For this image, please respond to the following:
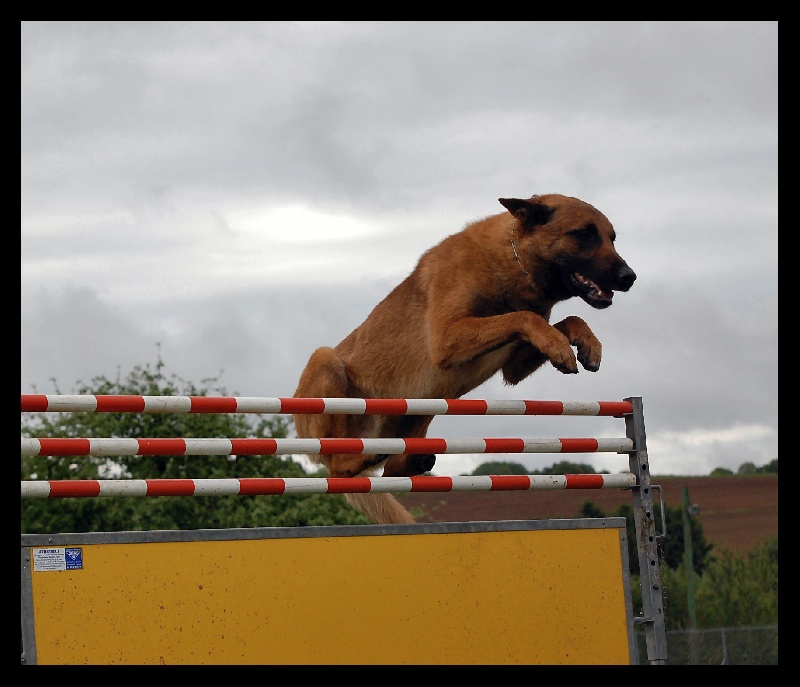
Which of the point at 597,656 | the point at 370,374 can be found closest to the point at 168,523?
the point at 370,374

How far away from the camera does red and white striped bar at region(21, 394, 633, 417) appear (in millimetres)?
4855

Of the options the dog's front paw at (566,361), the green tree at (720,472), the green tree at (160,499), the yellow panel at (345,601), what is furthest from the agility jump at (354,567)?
the green tree at (720,472)

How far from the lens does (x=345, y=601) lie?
193 inches

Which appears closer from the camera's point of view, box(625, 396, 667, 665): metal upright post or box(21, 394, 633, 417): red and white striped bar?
box(21, 394, 633, 417): red and white striped bar

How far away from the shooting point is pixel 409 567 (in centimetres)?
505

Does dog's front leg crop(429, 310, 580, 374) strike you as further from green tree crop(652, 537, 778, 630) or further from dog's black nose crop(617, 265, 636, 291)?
green tree crop(652, 537, 778, 630)

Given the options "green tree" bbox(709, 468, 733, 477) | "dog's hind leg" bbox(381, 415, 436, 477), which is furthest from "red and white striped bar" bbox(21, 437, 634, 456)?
"green tree" bbox(709, 468, 733, 477)

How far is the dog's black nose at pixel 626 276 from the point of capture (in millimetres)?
6184

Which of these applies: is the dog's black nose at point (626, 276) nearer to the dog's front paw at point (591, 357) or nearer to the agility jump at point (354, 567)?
the dog's front paw at point (591, 357)

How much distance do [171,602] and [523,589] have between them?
1.65 meters

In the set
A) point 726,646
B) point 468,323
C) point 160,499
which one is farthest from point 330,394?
point 726,646

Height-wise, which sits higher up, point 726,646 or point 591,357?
point 591,357

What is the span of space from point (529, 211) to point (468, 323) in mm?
780

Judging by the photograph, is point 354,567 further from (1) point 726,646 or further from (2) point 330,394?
(1) point 726,646
